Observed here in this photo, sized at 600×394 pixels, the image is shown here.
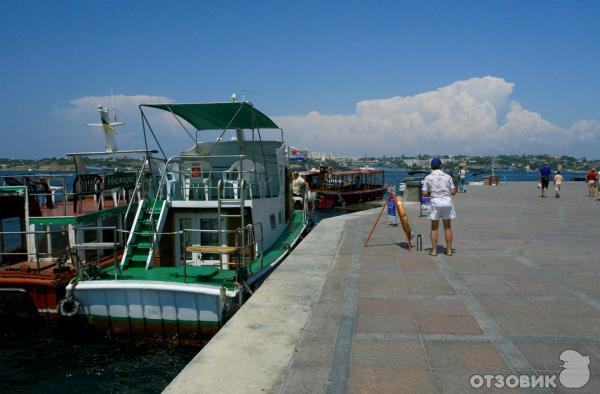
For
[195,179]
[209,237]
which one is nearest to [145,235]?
[209,237]

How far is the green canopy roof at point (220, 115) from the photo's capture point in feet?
38.3

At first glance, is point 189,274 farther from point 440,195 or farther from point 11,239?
point 11,239

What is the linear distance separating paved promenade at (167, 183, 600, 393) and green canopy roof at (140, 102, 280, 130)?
3.99m

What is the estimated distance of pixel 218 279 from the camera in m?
8.52

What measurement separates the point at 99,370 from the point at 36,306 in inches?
94.7

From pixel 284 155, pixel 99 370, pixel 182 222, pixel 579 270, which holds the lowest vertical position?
pixel 99 370

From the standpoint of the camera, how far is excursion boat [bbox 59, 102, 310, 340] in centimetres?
807

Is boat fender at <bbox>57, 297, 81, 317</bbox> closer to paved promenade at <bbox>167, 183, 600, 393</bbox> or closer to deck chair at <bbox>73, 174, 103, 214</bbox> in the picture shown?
paved promenade at <bbox>167, 183, 600, 393</bbox>

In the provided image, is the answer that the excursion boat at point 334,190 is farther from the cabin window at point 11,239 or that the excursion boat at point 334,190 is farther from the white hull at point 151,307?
the white hull at point 151,307

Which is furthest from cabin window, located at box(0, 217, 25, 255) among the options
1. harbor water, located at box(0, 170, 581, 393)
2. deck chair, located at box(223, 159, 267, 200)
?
deck chair, located at box(223, 159, 267, 200)

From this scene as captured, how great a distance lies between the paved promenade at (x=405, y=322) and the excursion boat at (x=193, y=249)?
3.51 ft

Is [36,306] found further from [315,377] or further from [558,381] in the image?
[558,381]

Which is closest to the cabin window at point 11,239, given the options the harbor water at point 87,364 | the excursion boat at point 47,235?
the excursion boat at point 47,235

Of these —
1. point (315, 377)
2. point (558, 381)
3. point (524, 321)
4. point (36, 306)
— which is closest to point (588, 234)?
point (524, 321)
